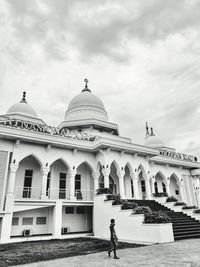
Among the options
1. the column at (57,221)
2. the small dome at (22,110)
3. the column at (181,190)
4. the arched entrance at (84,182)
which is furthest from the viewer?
the column at (181,190)

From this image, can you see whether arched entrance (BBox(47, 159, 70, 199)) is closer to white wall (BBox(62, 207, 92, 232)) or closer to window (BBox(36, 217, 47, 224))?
white wall (BBox(62, 207, 92, 232))

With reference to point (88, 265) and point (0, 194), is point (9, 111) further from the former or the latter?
point (88, 265)

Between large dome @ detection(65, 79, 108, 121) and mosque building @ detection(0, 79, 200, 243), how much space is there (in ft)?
5.86

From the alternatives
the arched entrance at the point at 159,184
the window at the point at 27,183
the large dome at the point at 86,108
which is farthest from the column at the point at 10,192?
the arched entrance at the point at 159,184

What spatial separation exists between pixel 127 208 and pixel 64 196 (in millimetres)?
6366

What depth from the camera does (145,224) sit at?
10094 mm

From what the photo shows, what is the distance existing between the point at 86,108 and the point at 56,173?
31.1ft

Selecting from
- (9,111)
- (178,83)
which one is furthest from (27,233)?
(178,83)

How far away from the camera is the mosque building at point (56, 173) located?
13359mm

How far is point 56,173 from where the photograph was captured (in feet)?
54.4

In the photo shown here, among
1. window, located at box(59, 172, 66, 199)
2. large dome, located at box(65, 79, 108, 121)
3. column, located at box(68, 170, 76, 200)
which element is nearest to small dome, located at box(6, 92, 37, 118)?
large dome, located at box(65, 79, 108, 121)

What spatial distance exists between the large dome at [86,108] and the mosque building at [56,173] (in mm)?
1787

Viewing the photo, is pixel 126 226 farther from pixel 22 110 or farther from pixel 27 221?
pixel 22 110

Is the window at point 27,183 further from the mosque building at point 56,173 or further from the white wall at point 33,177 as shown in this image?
the white wall at point 33,177
